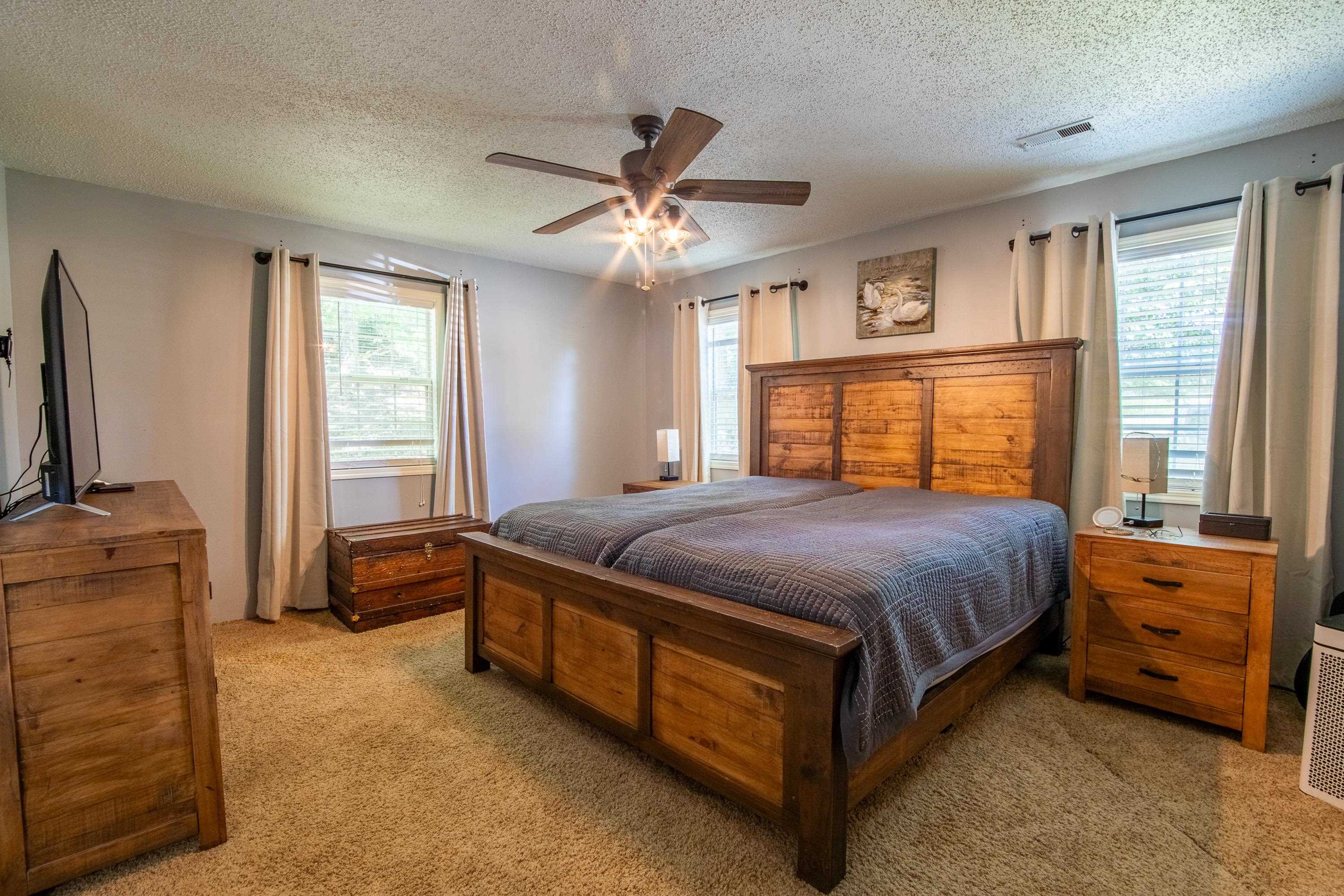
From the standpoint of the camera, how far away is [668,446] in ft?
15.8

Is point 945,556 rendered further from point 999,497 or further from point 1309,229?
point 1309,229

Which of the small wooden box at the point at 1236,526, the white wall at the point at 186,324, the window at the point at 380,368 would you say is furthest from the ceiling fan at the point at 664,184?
the small wooden box at the point at 1236,526

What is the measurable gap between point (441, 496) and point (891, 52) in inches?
147

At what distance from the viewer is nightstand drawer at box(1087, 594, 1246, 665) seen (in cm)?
213

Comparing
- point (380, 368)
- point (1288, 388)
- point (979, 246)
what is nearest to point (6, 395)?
point (380, 368)

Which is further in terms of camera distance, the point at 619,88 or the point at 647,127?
the point at 647,127

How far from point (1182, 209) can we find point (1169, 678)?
7.20ft

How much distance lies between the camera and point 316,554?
3.73 meters

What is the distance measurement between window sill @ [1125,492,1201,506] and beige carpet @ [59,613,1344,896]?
89 centimetres

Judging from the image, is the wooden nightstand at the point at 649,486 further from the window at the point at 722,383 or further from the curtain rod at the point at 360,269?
the curtain rod at the point at 360,269

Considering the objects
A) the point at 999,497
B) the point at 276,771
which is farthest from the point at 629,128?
the point at 276,771

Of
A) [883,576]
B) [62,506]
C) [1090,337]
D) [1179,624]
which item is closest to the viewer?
[883,576]

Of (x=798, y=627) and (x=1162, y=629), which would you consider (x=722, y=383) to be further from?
(x=798, y=627)

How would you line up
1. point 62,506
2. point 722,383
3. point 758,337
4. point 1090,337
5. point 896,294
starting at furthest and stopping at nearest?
1. point 722,383
2. point 758,337
3. point 896,294
4. point 1090,337
5. point 62,506
